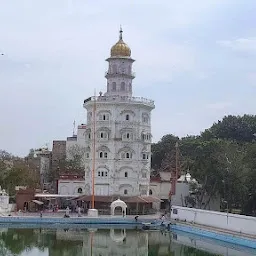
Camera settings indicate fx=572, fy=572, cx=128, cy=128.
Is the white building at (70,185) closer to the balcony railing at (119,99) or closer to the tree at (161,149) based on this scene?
the balcony railing at (119,99)

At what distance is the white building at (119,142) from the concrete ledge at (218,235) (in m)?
10.5

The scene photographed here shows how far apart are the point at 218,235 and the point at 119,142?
17.5 m

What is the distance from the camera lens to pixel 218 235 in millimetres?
36156

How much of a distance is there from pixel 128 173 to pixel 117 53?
1107 centimetres

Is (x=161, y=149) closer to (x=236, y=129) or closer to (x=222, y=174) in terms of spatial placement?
(x=236, y=129)

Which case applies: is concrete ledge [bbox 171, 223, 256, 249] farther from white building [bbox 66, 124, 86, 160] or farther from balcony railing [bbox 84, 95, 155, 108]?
white building [bbox 66, 124, 86, 160]

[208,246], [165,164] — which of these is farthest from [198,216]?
[165,164]

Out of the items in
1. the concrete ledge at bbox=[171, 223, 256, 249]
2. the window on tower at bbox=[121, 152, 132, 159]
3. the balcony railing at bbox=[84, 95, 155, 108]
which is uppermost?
the balcony railing at bbox=[84, 95, 155, 108]

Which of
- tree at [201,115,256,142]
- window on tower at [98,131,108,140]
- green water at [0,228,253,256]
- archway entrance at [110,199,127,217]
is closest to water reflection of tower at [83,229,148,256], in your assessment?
green water at [0,228,253,256]

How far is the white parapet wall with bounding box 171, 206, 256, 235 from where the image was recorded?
113 ft

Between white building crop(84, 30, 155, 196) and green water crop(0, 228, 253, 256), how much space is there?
35.4 feet

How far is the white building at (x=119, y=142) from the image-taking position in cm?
5153

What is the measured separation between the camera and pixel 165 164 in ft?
227

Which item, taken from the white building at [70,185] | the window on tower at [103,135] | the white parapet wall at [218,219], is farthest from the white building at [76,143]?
the white parapet wall at [218,219]
